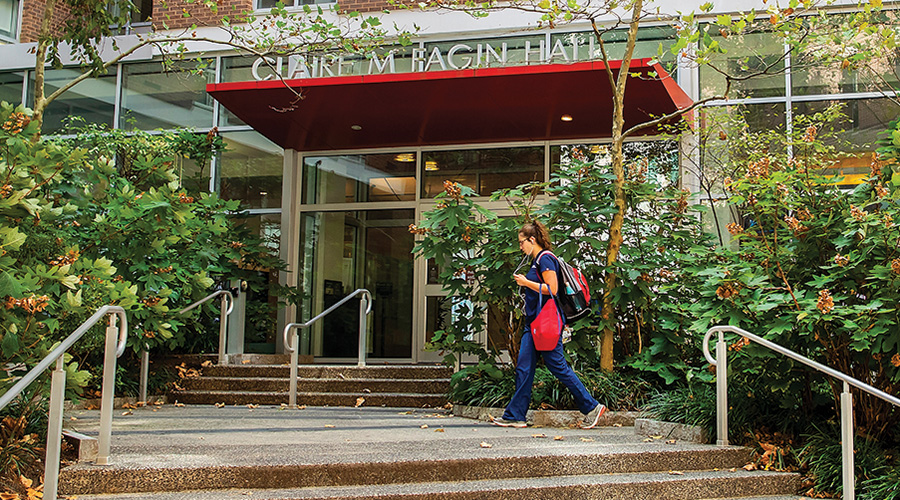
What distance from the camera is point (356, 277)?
11.7 meters

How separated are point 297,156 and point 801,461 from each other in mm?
8517

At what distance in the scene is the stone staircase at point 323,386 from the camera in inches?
340

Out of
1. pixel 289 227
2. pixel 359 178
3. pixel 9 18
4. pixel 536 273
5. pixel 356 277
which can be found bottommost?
pixel 536 273

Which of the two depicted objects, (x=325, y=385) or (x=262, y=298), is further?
(x=262, y=298)

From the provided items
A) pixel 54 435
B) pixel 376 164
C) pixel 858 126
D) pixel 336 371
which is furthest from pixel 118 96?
pixel 858 126

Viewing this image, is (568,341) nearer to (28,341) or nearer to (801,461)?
(801,461)

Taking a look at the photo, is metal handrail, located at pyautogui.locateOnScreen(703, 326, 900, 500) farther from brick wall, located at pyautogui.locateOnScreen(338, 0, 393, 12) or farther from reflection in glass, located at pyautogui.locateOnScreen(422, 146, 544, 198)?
brick wall, located at pyautogui.locateOnScreen(338, 0, 393, 12)

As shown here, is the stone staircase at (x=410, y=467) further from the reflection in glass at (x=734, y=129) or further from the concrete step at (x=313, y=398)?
the reflection in glass at (x=734, y=129)

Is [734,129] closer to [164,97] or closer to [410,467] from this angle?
[410,467]

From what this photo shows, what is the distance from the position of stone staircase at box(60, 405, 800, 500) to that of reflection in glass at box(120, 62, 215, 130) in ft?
22.6

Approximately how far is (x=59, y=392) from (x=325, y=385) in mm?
5032

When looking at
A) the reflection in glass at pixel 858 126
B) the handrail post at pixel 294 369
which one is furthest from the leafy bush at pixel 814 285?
the reflection in glass at pixel 858 126

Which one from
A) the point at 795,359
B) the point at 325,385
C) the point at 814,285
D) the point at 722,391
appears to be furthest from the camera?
the point at 325,385

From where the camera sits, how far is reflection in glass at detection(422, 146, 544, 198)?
11219mm
